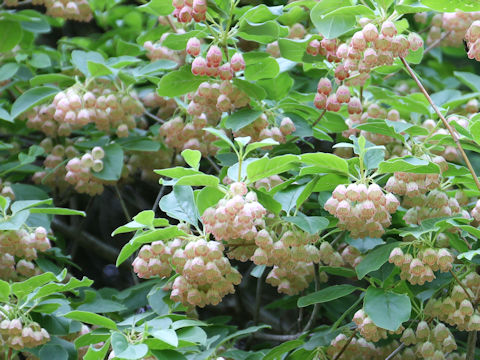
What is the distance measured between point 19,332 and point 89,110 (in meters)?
1.13

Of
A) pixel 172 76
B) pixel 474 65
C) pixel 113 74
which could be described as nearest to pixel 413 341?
pixel 172 76

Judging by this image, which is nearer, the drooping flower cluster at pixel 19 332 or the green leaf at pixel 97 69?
the drooping flower cluster at pixel 19 332

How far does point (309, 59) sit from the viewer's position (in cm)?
291

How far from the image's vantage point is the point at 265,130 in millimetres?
2863

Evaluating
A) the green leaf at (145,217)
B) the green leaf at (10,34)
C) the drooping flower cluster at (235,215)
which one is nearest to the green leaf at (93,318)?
the green leaf at (145,217)

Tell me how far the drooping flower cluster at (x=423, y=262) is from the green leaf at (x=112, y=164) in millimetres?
1474

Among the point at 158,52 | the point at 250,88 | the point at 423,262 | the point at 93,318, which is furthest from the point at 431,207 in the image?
the point at 158,52

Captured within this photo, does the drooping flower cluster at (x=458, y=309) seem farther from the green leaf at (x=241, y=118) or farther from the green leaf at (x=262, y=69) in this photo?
the green leaf at (x=262, y=69)

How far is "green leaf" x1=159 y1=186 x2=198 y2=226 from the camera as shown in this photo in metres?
2.55

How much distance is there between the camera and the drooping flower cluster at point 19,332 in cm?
255

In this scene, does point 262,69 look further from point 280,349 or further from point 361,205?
point 280,349

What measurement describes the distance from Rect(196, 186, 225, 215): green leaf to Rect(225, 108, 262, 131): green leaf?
1.37 ft

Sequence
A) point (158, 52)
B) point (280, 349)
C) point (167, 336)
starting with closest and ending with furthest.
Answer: point (167, 336), point (280, 349), point (158, 52)

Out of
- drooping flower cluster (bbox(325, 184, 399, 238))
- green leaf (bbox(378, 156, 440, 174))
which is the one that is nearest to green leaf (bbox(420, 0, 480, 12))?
green leaf (bbox(378, 156, 440, 174))
